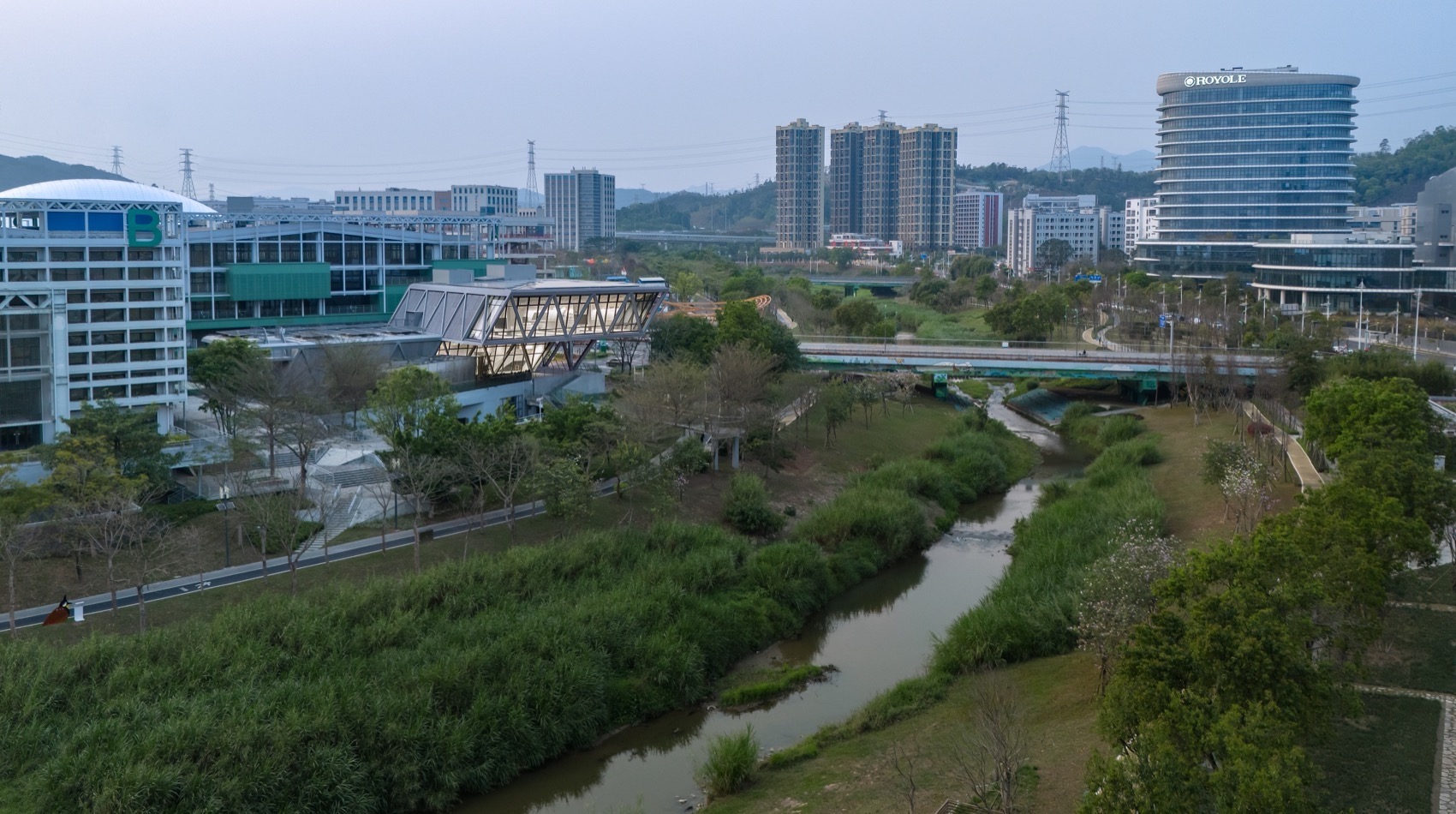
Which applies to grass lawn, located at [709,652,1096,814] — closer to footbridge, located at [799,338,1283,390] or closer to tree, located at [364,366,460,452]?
tree, located at [364,366,460,452]

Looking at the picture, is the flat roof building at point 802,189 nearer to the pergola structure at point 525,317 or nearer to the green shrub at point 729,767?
the pergola structure at point 525,317

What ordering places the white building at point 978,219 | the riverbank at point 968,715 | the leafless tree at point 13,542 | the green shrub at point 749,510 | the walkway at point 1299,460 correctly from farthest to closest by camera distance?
the white building at point 978,219 < the green shrub at point 749,510 < the walkway at point 1299,460 < the leafless tree at point 13,542 < the riverbank at point 968,715

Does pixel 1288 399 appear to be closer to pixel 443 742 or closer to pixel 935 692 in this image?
pixel 935 692

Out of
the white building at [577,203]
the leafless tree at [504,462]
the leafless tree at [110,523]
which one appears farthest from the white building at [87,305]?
the white building at [577,203]

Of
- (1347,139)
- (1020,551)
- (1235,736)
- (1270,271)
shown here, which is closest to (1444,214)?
(1270,271)

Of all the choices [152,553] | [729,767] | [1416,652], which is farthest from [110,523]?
[1416,652]

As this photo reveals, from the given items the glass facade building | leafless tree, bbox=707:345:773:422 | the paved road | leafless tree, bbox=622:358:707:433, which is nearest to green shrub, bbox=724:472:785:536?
leafless tree, bbox=622:358:707:433

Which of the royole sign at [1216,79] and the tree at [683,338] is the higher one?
the royole sign at [1216,79]
